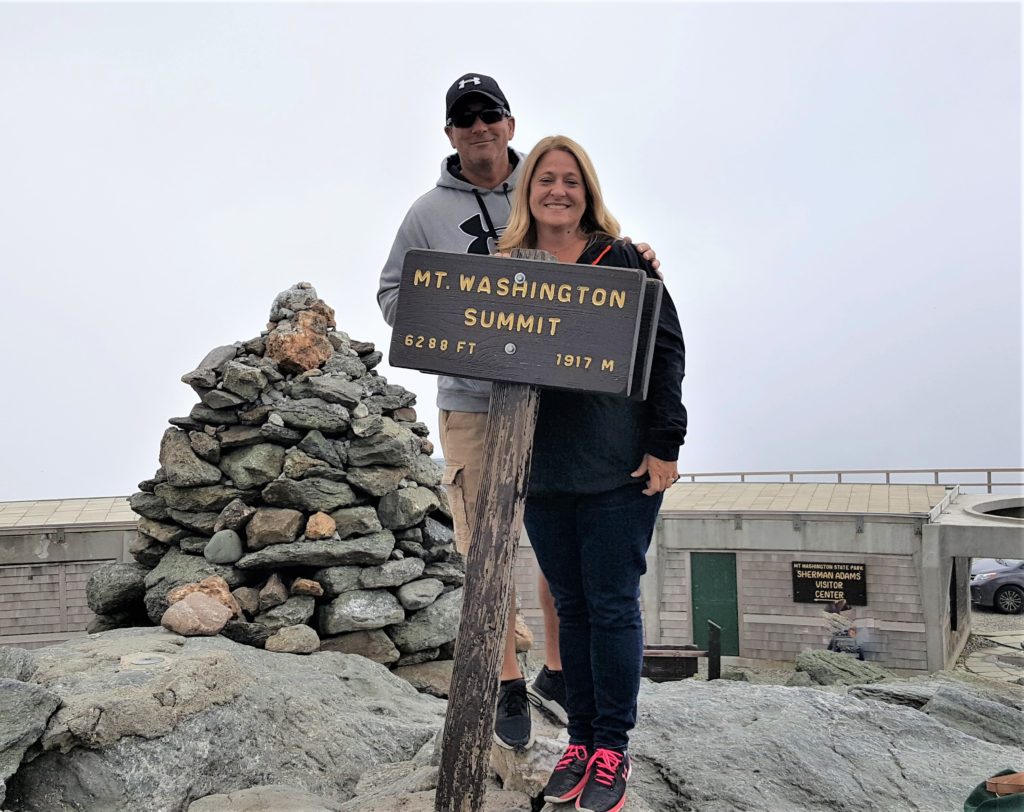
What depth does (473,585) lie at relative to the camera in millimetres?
3322

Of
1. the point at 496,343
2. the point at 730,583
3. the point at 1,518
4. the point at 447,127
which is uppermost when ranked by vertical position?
the point at 447,127

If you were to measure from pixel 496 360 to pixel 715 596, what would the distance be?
56.1ft

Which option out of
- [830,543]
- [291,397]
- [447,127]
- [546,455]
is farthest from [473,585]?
[830,543]

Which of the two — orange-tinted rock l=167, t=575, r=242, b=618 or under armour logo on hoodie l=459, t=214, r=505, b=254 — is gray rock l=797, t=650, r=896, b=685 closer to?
orange-tinted rock l=167, t=575, r=242, b=618

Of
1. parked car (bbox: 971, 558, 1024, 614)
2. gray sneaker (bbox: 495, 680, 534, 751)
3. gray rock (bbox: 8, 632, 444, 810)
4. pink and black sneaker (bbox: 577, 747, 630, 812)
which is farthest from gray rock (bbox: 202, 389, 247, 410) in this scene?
parked car (bbox: 971, 558, 1024, 614)

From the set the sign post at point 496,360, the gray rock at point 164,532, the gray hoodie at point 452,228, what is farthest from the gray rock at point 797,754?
the gray rock at point 164,532

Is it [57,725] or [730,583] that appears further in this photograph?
[730,583]

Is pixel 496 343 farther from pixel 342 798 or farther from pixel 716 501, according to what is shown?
pixel 716 501

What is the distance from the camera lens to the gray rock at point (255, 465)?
24.6 feet

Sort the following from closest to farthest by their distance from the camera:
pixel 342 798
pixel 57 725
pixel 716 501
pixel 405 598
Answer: pixel 57 725 → pixel 342 798 → pixel 405 598 → pixel 716 501

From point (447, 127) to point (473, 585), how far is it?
215 cm

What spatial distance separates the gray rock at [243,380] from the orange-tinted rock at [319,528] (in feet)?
4.14

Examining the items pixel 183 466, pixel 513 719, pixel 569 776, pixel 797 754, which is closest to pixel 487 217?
pixel 513 719

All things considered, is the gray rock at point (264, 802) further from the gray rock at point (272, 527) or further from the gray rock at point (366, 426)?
the gray rock at point (366, 426)
